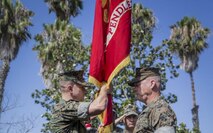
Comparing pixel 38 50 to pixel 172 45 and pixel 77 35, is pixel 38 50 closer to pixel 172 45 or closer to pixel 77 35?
pixel 77 35

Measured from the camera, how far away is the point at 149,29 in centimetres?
2081

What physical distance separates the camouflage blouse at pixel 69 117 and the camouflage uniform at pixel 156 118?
61 cm

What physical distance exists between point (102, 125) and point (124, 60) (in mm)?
867

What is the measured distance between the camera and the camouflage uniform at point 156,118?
11.8 feet

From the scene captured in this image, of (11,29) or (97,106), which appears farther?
(11,29)

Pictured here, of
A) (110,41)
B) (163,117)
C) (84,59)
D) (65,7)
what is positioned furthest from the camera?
(65,7)

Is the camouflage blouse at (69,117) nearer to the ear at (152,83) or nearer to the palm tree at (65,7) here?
the ear at (152,83)

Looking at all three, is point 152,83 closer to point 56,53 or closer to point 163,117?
point 163,117

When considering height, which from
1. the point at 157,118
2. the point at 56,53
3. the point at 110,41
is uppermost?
the point at 56,53

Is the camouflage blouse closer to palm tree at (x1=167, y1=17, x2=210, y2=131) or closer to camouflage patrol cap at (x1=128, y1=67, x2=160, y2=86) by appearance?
camouflage patrol cap at (x1=128, y1=67, x2=160, y2=86)

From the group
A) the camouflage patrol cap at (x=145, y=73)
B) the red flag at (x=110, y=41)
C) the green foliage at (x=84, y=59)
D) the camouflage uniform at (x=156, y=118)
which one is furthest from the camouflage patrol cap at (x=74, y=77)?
the green foliage at (x=84, y=59)

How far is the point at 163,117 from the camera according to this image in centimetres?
362

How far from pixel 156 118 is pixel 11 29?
19284 mm

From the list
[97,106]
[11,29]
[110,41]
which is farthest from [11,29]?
[97,106]
